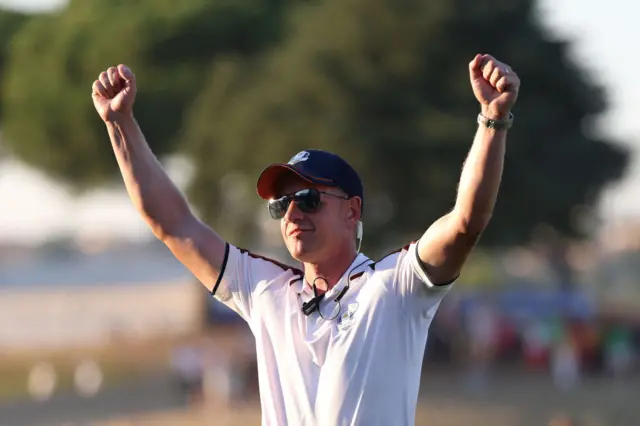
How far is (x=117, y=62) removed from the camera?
104 ft

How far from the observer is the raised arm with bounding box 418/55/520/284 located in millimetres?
3354

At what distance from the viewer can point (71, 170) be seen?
34094mm

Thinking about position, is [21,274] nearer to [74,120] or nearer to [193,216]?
[74,120]

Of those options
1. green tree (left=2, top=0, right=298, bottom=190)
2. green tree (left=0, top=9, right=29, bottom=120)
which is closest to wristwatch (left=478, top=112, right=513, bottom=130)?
green tree (left=2, top=0, right=298, bottom=190)

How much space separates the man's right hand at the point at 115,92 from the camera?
397 cm

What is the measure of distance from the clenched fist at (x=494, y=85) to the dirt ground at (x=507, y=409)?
14801mm

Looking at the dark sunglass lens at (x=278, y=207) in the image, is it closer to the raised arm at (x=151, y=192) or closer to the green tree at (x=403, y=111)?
the raised arm at (x=151, y=192)

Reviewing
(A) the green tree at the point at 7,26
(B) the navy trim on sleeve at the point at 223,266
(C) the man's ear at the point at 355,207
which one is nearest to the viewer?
(C) the man's ear at the point at 355,207

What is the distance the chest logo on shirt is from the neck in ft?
0.46

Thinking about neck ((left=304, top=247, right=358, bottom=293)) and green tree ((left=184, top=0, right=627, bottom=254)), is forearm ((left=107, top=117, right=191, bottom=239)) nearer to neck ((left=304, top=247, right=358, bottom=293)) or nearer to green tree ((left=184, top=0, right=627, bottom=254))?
neck ((left=304, top=247, right=358, bottom=293))

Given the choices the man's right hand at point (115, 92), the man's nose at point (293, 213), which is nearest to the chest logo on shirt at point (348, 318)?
the man's nose at point (293, 213)

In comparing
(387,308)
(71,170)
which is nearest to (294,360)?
(387,308)

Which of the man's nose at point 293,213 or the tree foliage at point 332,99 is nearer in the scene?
the man's nose at point 293,213

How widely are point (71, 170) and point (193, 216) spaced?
3084cm
